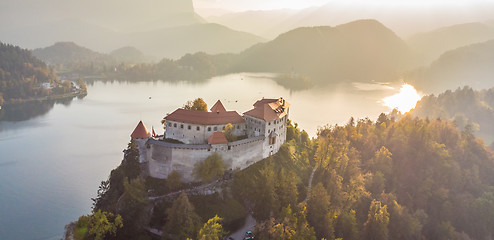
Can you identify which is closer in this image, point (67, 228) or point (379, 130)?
point (67, 228)

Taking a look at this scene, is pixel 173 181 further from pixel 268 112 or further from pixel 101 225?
pixel 268 112

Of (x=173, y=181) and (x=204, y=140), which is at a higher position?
(x=204, y=140)

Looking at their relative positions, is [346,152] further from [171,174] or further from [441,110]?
[441,110]

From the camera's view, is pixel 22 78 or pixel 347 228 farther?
pixel 22 78

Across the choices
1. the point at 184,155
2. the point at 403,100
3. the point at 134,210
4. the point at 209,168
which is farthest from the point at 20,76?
the point at 403,100

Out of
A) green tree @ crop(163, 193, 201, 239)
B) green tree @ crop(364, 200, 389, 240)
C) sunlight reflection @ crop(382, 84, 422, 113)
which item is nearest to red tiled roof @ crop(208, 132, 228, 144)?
green tree @ crop(163, 193, 201, 239)

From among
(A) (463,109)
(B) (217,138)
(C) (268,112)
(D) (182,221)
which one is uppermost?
(C) (268,112)

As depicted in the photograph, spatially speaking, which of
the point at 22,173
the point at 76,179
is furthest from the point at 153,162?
the point at 22,173

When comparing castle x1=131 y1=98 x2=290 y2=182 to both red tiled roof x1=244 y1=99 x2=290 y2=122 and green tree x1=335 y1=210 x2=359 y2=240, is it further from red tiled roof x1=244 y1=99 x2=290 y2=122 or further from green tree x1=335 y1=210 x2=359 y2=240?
green tree x1=335 y1=210 x2=359 y2=240
